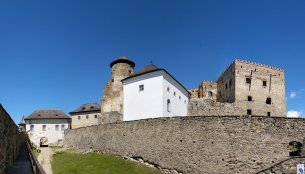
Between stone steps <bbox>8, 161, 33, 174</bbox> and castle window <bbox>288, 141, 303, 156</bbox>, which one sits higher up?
castle window <bbox>288, 141, 303, 156</bbox>

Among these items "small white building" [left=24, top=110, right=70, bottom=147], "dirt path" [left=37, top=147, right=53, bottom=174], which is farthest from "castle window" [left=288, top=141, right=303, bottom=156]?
"small white building" [left=24, top=110, right=70, bottom=147]

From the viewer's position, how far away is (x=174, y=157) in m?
23.8

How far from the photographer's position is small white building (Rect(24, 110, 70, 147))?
5425cm

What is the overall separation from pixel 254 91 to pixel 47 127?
39.6 meters

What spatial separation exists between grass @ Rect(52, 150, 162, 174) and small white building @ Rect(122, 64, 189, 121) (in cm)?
615

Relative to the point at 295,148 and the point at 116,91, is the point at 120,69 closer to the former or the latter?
the point at 116,91

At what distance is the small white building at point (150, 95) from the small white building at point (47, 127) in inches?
1047

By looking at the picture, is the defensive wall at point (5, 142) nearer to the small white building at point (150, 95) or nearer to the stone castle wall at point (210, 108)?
the small white building at point (150, 95)

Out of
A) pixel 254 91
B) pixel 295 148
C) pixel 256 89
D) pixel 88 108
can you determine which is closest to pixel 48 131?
pixel 88 108

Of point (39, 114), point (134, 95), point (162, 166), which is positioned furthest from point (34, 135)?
point (162, 166)

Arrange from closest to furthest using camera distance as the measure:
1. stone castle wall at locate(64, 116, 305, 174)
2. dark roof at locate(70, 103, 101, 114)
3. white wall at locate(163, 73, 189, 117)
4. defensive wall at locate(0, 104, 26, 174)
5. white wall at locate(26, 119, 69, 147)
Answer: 1. defensive wall at locate(0, 104, 26, 174)
2. stone castle wall at locate(64, 116, 305, 174)
3. white wall at locate(163, 73, 189, 117)
4. dark roof at locate(70, 103, 101, 114)
5. white wall at locate(26, 119, 69, 147)

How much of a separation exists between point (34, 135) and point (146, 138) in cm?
3638

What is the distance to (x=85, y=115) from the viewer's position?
54531mm

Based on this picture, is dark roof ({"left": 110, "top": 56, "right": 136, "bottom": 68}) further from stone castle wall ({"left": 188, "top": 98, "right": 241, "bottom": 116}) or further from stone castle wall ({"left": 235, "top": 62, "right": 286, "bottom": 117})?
stone castle wall ({"left": 235, "top": 62, "right": 286, "bottom": 117})
